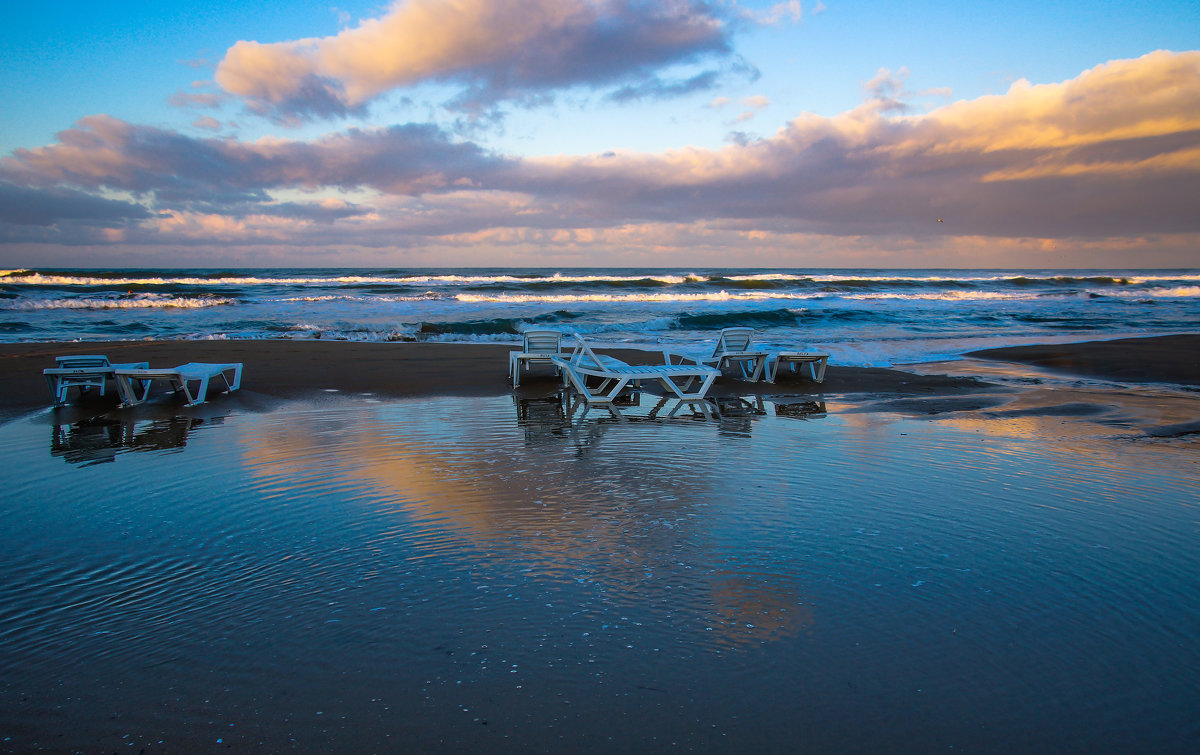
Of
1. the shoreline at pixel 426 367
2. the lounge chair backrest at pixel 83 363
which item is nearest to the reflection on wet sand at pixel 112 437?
the lounge chair backrest at pixel 83 363

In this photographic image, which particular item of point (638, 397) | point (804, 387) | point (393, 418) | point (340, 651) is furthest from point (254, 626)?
point (804, 387)

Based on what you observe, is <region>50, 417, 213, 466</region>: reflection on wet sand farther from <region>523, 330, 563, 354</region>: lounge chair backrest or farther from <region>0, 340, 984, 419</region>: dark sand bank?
<region>523, 330, 563, 354</region>: lounge chair backrest

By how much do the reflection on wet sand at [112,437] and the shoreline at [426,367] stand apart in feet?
4.54

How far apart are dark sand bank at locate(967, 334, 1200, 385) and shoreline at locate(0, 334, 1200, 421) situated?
0.7 inches

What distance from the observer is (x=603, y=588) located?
11.7 ft

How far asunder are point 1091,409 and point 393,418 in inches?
332

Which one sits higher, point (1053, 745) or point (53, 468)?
point (53, 468)

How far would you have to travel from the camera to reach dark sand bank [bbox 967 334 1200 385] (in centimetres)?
1220

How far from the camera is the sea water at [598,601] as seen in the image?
8.42 feet

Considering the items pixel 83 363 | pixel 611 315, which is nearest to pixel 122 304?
pixel 611 315

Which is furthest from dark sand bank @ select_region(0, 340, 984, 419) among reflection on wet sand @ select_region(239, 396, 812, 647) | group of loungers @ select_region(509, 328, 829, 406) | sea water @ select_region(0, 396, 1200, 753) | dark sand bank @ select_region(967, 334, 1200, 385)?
sea water @ select_region(0, 396, 1200, 753)

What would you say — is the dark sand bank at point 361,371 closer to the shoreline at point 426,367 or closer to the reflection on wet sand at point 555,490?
the shoreline at point 426,367

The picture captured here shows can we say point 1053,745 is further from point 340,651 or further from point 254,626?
point 254,626

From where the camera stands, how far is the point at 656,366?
976 cm
